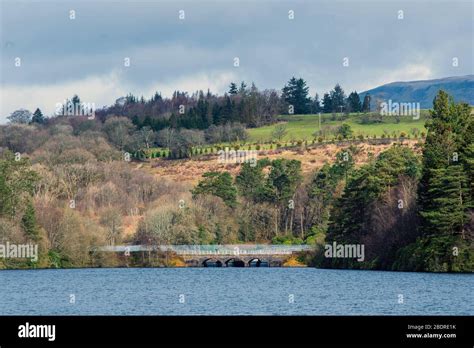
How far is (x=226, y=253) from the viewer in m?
135

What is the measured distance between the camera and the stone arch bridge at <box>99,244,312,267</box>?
131375mm

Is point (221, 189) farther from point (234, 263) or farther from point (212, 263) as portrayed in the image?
point (234, 263)

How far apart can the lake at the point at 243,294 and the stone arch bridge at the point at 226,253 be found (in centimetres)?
2926

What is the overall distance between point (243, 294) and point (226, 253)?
2396 inches

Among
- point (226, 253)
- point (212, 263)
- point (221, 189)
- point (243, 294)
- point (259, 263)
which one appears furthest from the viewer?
point (221, 189)

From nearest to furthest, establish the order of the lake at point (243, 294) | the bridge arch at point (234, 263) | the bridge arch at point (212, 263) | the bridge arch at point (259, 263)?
the lake at point (243, 294) → the bridge arch at point (212, 263) → the bridge arch at point (234, 263) → the bridge arch at point (259, 263)

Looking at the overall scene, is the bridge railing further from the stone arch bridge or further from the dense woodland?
the dense woodland

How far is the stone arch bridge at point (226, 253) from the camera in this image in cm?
13138

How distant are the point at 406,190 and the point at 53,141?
107 meters

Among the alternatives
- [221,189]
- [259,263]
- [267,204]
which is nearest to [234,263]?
[259,263]

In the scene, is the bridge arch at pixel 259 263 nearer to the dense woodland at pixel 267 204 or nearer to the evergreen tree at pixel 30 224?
the dense woodland at pixel 267 204

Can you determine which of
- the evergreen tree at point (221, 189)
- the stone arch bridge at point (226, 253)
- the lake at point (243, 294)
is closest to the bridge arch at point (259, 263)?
the stone arch bridge at point (226, 253)

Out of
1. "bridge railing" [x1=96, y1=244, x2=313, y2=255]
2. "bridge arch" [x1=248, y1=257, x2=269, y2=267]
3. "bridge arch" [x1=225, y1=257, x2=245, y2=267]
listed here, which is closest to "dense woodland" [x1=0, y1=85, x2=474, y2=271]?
"bridge railing" [x1=96, y1=244, x2=313, y2=255]
